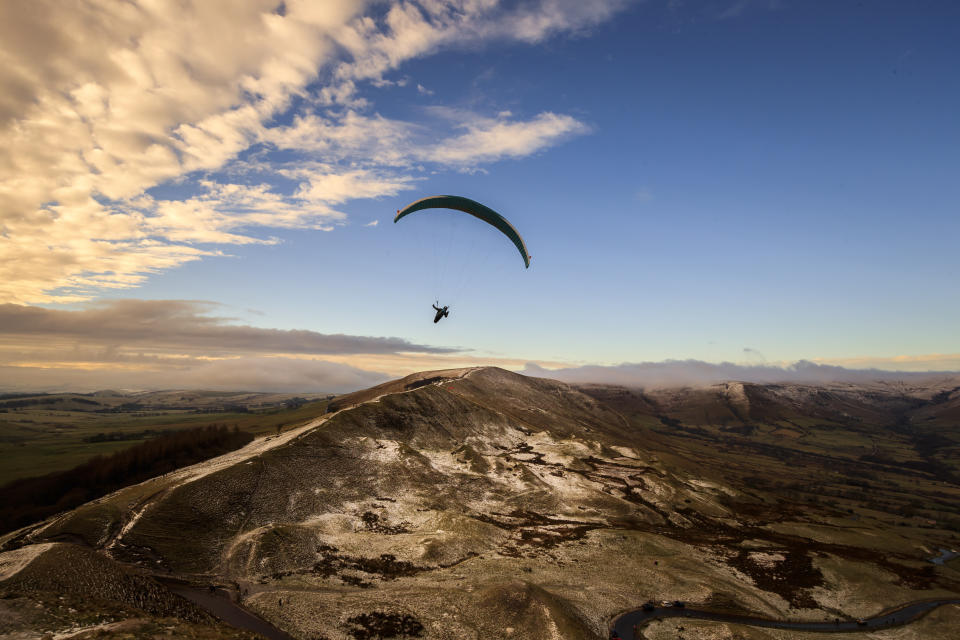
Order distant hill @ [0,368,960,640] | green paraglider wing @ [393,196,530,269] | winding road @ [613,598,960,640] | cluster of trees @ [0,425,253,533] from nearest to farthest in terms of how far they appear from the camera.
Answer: distant hill @ [0,368,960,640], winding road @ [613,598,960,640], green paraglider wing @ [393,196,530,269], cluster of trees @ [0,425,253,533]

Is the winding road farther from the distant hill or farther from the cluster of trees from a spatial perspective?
the cluster of trees

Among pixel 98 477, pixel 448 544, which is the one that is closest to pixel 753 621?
pixel 448 544

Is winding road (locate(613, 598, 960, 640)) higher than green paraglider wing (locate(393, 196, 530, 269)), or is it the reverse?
green paraglider wing (locate(393, 196, 530, 269))

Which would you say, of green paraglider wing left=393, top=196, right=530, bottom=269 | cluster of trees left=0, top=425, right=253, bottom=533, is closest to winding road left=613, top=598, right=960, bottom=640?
green paraglider wing left=393, top=196, right=530, bottom=269

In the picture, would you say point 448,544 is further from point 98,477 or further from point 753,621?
point 98,477

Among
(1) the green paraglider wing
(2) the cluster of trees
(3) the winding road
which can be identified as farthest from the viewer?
(2) the cluster of trees

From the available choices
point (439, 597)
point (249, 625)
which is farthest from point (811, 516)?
point (249, 625)

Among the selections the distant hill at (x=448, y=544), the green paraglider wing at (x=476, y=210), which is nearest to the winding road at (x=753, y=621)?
the distant hill at (x=448, y=544)
